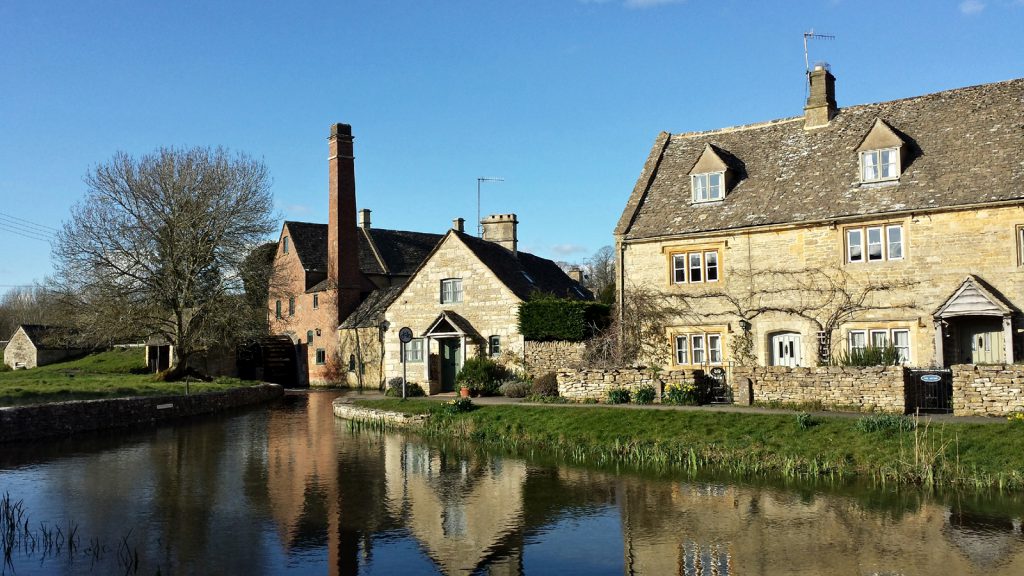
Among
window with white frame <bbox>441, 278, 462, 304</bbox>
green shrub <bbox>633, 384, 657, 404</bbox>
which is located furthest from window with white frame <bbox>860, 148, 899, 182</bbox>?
window with white frame <bbox>441, 278, 462, 304</bbox>

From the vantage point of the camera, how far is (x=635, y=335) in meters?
28.5

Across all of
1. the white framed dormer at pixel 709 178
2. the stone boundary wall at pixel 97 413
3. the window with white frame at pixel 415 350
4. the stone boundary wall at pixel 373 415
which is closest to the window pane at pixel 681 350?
the white framed dormer at pixel 709 178

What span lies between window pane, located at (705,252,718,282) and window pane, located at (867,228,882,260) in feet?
15.5

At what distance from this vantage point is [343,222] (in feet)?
151

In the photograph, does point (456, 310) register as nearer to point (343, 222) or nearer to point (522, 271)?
point (522, 271)

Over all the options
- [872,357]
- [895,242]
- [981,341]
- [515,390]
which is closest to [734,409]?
[872,357]

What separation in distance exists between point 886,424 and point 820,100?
15.1 meters

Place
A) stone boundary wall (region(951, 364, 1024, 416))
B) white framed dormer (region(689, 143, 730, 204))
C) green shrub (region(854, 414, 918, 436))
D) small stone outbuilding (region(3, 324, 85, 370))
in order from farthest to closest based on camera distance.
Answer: small stone outbuilding (region(3, 324, 85, 370)), white framed dormer (region(689, 143, 730, 204)), stone boundary wall (region(951, 364, 1024, 416)), green shrub (region(854, 414, 918, 436))

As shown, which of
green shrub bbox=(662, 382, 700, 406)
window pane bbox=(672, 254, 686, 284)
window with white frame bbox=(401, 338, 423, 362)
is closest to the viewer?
green shrub bbox=(662, 382, 700, 406)

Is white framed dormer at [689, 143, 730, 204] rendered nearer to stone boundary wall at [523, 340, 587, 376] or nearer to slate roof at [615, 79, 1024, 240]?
slate roof at [615, 79, 1024, 240]

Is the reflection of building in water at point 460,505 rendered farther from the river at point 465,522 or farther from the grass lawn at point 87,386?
the grass lawn at point 87,386

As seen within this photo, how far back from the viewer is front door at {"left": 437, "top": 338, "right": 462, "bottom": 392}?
35.1 metres

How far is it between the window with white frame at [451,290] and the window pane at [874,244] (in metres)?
16.9

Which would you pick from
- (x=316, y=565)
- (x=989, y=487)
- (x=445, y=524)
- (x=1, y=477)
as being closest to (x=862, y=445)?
(x=989, y=487)
